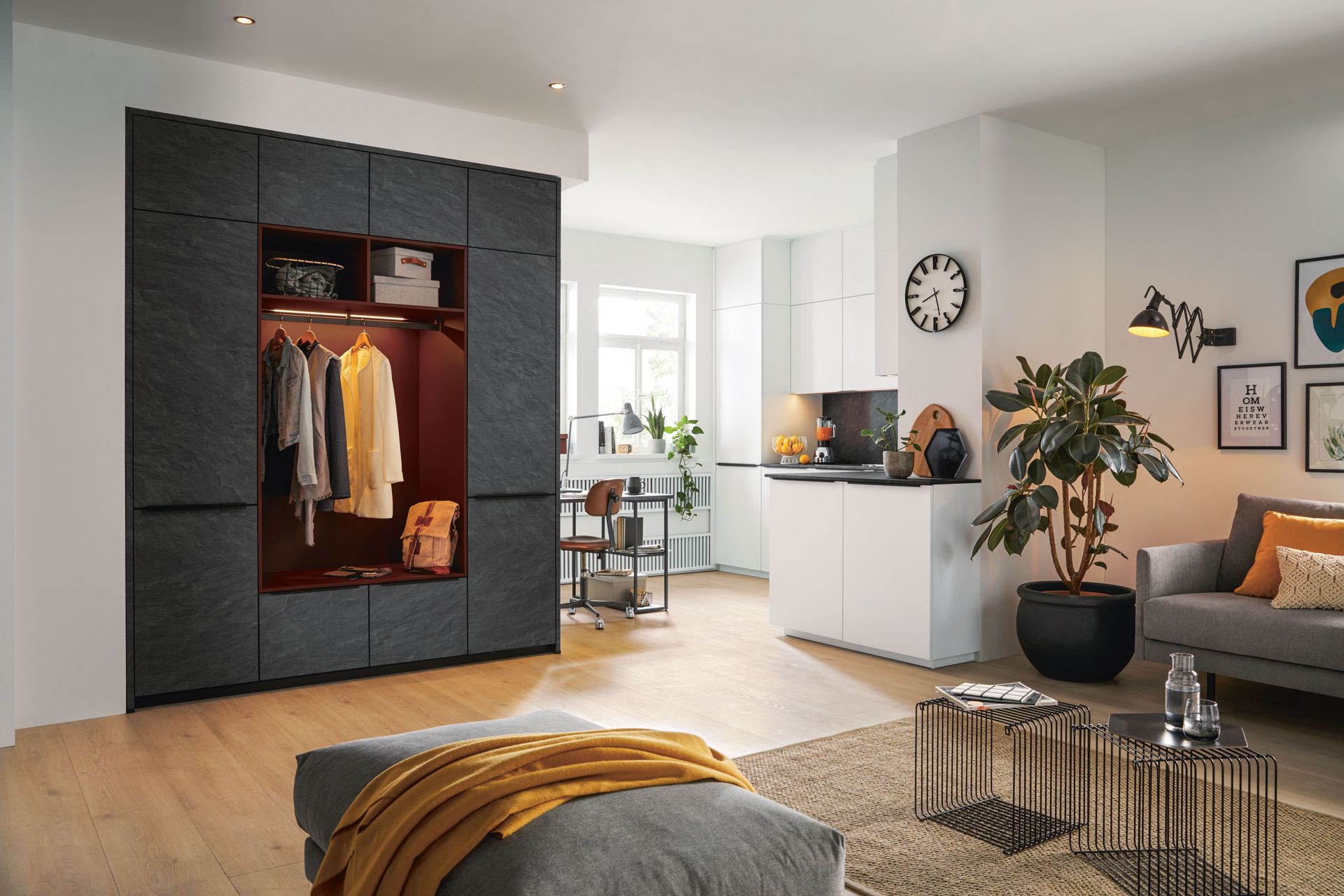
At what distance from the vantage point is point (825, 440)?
8219 mm

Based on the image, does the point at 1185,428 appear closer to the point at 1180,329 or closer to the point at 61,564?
the point at 1180,329

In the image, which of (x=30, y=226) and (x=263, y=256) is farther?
(x=263, y=256)

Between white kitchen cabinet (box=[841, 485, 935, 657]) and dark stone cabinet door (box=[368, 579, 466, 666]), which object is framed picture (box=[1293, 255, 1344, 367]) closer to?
white kitchen cabinet (box=[841, 485, 935, 657])

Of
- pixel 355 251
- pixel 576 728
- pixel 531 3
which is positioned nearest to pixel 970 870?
pixel 576 728

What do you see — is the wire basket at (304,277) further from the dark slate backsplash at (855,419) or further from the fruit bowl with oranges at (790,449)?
the dark slate backsplash at (855,419)

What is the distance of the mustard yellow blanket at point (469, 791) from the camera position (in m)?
1.89

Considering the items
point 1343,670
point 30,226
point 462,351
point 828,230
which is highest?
point 828,230

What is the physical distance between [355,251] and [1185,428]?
4.48m

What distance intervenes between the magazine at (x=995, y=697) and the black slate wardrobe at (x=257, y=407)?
278 centimetres

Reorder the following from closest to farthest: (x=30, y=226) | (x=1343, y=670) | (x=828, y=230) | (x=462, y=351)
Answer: (x=1343, y=670) < (x=30, y=226) < (x=462, y=351) < (x=828, y=230)

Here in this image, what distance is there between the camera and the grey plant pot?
5176mm

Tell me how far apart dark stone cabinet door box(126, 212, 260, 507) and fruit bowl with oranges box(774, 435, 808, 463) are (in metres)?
4.60

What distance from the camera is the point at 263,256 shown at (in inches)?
191

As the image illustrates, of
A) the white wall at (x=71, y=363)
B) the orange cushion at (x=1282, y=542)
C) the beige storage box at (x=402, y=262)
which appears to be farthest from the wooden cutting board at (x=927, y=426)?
the white wall at (x=71, y=363)
